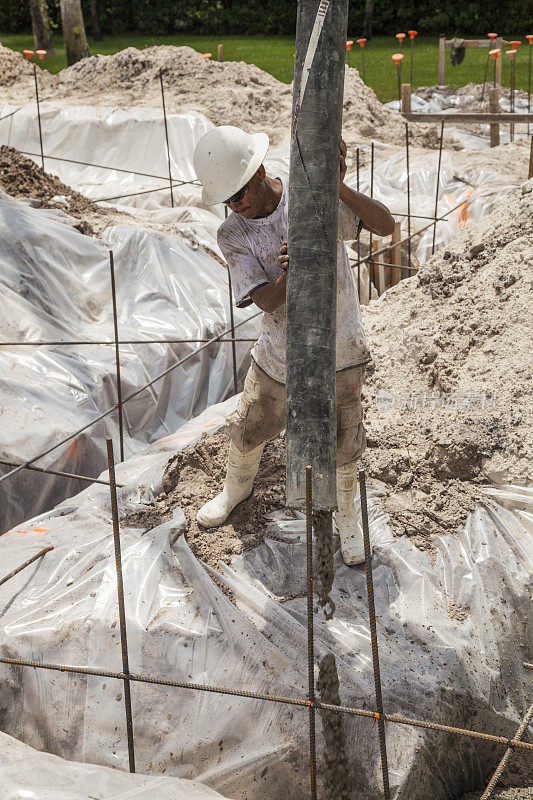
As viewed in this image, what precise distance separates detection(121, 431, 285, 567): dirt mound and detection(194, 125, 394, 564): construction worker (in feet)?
0.84

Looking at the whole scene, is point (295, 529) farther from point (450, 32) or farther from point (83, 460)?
point (450, 32)

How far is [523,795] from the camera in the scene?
9.34 ft

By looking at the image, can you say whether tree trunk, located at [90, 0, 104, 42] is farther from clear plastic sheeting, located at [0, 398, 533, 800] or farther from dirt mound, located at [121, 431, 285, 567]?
clear plastic sheeting, located at [0, 398, 533, 800]

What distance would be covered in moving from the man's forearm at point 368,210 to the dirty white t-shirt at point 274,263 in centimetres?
4

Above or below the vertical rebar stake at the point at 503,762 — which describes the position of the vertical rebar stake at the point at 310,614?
above

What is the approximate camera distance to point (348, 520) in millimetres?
3236

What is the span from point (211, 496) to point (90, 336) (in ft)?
7.86

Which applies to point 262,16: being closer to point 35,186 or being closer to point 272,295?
point 35,186

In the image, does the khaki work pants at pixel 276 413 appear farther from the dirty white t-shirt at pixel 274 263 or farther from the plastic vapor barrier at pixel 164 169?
the plastic vapor barrier at pixel 164 169

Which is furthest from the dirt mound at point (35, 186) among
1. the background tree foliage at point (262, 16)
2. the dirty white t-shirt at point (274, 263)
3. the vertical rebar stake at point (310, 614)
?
the background tree foliage at point (262, 16)

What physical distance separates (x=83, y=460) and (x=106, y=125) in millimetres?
7289

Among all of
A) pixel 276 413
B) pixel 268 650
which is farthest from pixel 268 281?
pixel 268 650

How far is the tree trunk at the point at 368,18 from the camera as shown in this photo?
2046 cm

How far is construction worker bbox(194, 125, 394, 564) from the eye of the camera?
2.57m
